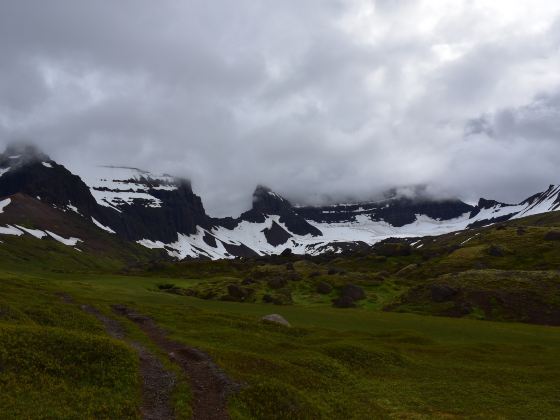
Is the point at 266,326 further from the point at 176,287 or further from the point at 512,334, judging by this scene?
the point at 176,287

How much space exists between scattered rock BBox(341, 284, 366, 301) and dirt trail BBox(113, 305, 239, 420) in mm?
70342

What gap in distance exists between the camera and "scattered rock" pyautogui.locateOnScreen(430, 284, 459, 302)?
353 feet

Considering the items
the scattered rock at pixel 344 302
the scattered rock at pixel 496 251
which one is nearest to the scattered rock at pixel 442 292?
the scattered rock at pixel 344 302

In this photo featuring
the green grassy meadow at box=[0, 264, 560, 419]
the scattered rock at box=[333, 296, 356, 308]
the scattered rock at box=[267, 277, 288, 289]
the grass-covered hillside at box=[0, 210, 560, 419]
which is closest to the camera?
the green grassy meadow at box=[0, 264, 560, 419]

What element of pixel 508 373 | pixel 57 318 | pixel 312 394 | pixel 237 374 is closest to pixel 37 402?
pixel 237 374

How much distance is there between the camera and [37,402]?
2586cm

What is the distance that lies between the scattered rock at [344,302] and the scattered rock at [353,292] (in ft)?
6.42

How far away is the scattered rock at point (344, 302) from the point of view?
10794cm

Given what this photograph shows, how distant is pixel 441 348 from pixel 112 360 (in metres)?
43.0

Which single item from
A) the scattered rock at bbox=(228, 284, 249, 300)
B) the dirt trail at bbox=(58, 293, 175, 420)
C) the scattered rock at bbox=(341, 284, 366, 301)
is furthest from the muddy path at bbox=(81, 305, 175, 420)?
the scattered rock at bbox=(341, 284, 366, 301)

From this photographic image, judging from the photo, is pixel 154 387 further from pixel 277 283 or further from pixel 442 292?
pixel 277 283

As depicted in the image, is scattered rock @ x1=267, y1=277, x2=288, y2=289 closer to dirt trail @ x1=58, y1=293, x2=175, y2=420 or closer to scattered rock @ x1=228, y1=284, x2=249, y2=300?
scattered rock @ x1=228, y1=284, x2=249, y2=300

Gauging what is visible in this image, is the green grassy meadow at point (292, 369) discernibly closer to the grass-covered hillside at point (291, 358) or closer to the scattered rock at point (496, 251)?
the grass-covered hillside at point (291, 358)

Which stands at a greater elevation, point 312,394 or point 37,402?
point 37,402
